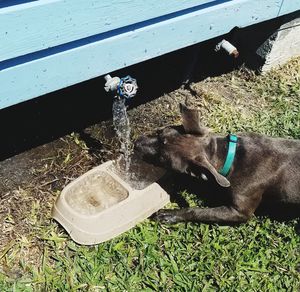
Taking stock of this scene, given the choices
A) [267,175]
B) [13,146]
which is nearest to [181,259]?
[267,175]

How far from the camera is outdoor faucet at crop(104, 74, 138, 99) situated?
4219 mm

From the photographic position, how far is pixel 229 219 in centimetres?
425

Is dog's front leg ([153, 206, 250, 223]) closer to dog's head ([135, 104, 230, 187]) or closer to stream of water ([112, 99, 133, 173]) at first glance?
dog's head ([135, 104, 230, 187])

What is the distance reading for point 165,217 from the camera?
4.28m

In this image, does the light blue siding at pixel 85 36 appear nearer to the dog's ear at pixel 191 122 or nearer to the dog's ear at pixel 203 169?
the dog's ear at pixel 191 122

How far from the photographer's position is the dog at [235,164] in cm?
416

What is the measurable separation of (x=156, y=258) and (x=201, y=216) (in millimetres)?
540

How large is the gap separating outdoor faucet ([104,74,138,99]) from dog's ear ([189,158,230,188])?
76 cm

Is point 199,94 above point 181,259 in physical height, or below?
above

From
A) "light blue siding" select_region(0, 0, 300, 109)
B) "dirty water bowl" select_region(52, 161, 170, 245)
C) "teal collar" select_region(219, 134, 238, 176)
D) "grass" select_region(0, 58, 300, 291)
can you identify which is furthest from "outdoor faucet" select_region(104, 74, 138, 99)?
"teal collar" select_region(219, 134, 238, 176)

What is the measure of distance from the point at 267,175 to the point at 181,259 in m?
0.96

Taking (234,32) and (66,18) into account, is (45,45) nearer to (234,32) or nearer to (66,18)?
(66,18)

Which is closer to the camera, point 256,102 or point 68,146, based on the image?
point 68,146

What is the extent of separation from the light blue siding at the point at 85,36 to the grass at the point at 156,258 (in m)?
0.93
